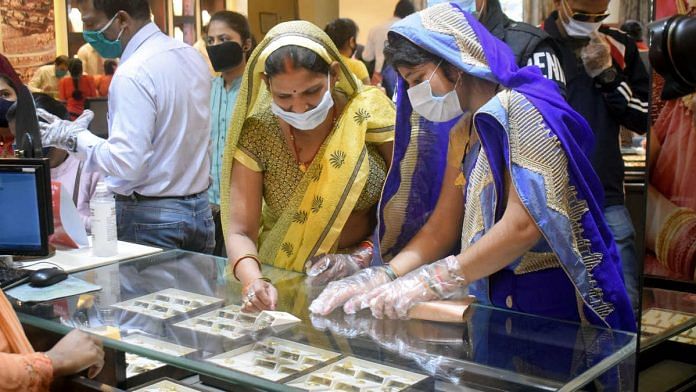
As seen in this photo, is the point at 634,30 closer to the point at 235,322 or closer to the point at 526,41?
the point at 526,41

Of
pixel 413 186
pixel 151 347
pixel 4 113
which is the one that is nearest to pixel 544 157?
pixel 413 186

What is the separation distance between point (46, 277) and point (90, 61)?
6591 millimetres

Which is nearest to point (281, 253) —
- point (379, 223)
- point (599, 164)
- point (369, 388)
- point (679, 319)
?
point (379, 223)

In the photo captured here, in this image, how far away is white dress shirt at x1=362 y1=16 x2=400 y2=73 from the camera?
650cm

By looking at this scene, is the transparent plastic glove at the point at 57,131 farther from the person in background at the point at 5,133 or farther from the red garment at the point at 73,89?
the red garment at the point at 73,89

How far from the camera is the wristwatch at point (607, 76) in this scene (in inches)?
114

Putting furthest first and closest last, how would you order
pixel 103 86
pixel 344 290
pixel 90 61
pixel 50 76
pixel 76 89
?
pixel 90 61 → pixel 50 76 → pixel 103 86 → pixel 76 89 → pixel 344 290

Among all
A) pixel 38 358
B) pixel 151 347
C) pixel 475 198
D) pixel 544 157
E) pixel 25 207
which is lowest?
pixel 38 358

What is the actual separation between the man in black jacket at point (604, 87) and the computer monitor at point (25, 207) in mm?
1833

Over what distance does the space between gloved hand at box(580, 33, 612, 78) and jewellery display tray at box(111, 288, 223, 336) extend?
5.65 feet

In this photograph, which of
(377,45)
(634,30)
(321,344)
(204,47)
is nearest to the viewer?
(321,344)

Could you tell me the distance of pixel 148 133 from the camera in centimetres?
299

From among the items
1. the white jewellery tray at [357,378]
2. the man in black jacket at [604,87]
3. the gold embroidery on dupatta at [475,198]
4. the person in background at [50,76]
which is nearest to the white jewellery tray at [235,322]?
the white jewellery tray at [357,378]

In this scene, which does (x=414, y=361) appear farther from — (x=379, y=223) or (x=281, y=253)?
(x=281, y=253)
